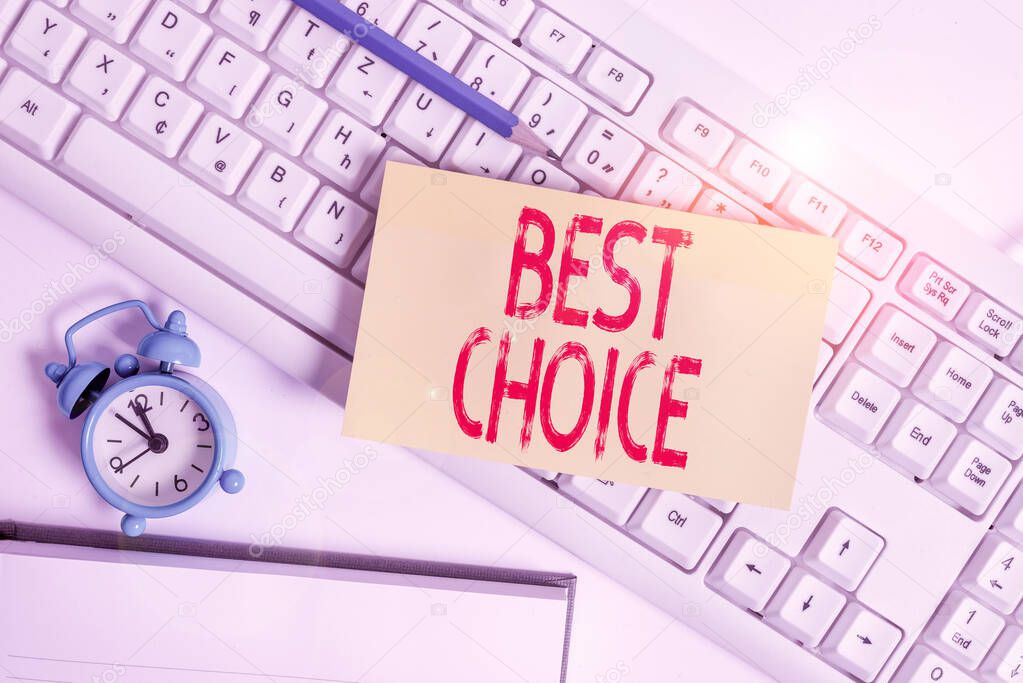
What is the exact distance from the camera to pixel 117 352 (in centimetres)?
46

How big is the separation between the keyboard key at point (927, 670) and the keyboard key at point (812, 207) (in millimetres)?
242

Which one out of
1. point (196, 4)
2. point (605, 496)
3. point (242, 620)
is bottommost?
point (242, 620)

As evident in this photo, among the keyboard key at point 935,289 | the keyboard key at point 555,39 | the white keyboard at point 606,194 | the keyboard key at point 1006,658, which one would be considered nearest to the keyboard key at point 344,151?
the white keyboard at point 606,194

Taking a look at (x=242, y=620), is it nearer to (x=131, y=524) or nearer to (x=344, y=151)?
(x=131, y=524)

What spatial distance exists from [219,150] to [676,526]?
0.33m

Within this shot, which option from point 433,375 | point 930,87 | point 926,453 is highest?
point 930,87

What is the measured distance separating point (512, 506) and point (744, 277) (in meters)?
0.19

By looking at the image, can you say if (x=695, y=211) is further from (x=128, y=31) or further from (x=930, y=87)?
(x=128, y=31)

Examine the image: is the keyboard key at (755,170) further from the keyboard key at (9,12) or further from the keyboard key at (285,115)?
the keyboard key at (9,12)

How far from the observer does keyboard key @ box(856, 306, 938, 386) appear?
0.41 m

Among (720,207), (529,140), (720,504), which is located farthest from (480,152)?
(720,504)

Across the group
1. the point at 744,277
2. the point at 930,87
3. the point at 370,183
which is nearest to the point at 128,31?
the point at 370,183

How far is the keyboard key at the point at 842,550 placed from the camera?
1.35ft

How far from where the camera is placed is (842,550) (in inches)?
16.2
